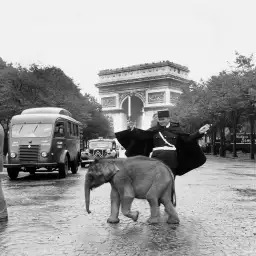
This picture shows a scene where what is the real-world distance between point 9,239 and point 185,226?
2466 mm

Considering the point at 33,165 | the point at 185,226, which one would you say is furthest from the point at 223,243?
the point at 33,165

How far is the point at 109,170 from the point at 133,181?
1.25 ft

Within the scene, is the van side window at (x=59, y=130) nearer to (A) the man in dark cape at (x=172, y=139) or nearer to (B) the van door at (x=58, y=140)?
(B) the van door at (x=58, y=140)

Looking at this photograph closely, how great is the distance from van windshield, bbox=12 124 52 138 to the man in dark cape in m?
10.2

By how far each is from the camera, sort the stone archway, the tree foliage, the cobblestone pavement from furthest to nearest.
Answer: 1. the stone archway
2. the tree foliage
3. the cobblestone pavement

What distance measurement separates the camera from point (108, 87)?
328ft

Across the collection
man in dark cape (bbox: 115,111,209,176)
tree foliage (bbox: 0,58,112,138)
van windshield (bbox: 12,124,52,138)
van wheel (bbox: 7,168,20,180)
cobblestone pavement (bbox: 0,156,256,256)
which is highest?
tree foliage (bbox: 0,58,112,138)

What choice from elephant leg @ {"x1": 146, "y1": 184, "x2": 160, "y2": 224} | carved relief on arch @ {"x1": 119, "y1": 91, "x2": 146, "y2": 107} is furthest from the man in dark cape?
carved relief on arch @ {"x1": 119, "y1": 91, "x2": 146, "y2": 107}

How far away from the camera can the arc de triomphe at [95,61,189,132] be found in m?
89.6

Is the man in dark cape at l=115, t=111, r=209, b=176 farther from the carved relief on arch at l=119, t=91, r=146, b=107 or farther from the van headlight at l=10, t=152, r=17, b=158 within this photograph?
the carved relief on arch at l=119, t=91, r=146, b=107

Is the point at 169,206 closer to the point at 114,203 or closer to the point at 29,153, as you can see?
the point at 114,203

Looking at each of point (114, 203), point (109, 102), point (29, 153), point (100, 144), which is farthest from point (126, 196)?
point (109, 102)

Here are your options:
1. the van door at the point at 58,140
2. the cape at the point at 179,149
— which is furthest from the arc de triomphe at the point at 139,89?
the cape at the point at 179,149

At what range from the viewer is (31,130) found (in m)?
18.3
